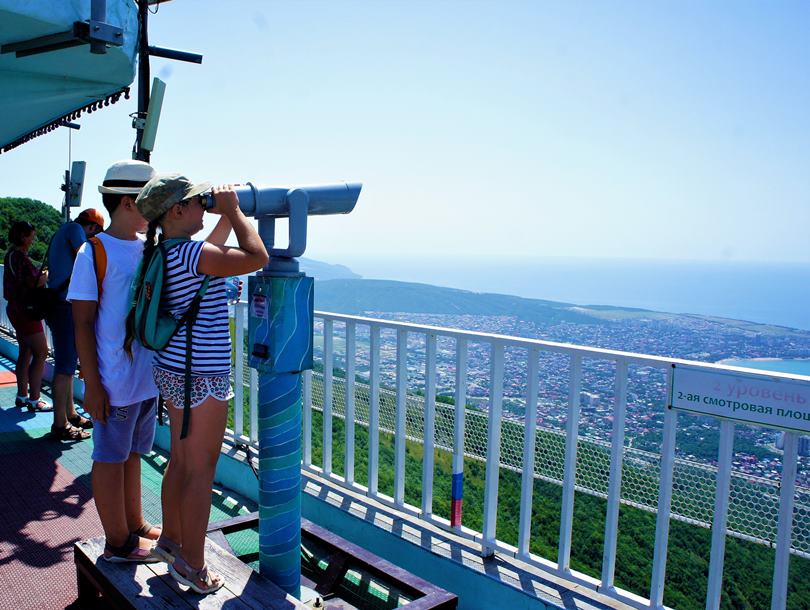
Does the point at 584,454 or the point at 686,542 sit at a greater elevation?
the point at 584,454

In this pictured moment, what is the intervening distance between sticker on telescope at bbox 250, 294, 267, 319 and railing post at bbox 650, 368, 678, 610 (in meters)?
1.59

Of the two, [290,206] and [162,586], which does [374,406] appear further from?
[290,206]

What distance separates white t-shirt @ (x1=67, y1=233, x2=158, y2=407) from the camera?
97.8 inches

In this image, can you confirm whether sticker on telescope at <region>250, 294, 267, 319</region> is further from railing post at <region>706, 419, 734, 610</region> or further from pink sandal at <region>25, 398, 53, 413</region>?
pink sandal at <region>25, 398, 53, 413</region>

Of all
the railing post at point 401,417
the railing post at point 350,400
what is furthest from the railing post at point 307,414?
the railing post at point 401,417

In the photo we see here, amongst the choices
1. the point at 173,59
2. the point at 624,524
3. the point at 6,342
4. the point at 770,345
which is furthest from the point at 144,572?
the point at 770,345

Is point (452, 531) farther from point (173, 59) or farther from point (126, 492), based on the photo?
point (173, 59)

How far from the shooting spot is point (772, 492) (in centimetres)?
226

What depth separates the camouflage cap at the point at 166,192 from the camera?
2.22 m

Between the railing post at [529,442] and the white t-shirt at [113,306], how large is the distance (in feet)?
5.61

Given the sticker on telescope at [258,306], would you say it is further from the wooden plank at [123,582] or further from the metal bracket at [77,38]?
A: the metal bracket at [77,38]

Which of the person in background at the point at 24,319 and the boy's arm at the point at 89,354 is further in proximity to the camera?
the person in background at the point at 24,319

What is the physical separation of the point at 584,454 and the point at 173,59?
5.08 meters

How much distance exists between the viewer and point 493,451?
308 centimetres
